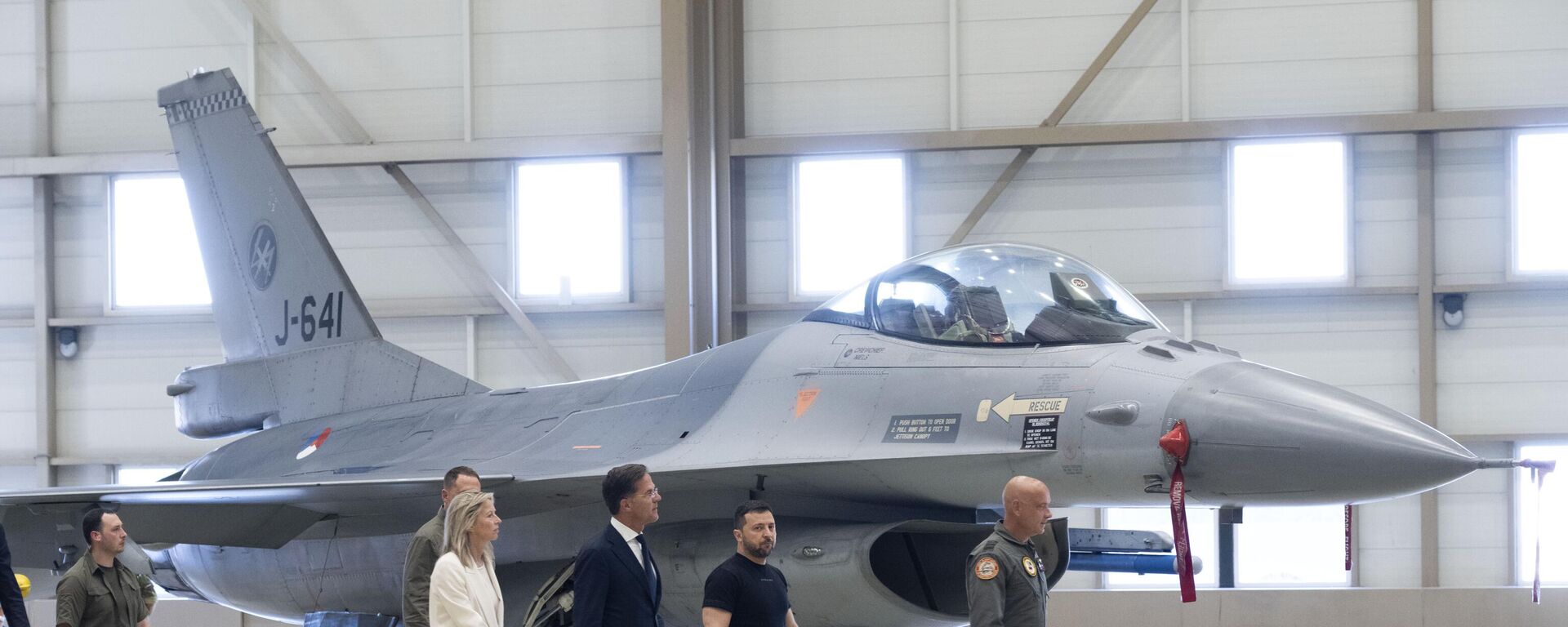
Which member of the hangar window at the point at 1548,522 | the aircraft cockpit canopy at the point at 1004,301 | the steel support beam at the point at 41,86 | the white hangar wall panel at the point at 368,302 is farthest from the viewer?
the steel support beam at the point at 41,86

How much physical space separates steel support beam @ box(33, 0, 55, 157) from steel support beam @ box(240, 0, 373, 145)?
2.35m

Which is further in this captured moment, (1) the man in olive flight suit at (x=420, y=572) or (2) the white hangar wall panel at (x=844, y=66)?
(2) the white hangar wall panel at (x=844, y=66)

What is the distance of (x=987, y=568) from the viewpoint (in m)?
4.13

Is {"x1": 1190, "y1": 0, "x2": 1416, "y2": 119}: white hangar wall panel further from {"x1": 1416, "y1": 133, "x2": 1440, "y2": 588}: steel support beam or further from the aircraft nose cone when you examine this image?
the aircraft nose cone

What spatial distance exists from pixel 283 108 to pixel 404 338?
2773 mm

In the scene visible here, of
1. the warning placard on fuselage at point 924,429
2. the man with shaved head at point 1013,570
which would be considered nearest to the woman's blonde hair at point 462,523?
the man with shaved head at point 1013,570

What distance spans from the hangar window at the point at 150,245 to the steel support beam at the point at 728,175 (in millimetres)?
5615

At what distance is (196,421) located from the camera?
10.0m

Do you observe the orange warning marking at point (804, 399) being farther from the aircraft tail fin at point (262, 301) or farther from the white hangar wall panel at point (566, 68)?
the white hangar wall panel at point (566, 68)

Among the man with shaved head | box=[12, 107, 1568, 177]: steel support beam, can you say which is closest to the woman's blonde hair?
the man with shaved head

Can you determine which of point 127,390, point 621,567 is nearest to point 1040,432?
point 621,567

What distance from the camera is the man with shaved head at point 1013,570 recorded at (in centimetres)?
411

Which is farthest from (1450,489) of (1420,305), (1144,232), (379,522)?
(379,522)

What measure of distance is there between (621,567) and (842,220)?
9.91m
